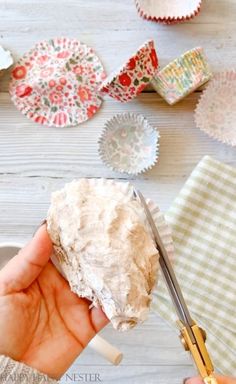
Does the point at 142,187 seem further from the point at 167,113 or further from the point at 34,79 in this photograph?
the point at 34,79

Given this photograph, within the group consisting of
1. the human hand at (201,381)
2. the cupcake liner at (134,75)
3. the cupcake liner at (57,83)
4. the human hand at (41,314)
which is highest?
the cupcake liner at (134,75)

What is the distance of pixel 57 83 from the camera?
94 cm

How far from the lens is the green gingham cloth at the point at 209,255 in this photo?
0.86 m

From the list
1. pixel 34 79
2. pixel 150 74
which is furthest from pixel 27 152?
pixel 150 74

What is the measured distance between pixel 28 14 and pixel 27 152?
232 mm

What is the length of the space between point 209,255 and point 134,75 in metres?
0.29

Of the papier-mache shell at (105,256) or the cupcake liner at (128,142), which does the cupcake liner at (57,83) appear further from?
the papier-mache shell at (105,256)

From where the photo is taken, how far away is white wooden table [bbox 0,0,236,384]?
0.89 meters

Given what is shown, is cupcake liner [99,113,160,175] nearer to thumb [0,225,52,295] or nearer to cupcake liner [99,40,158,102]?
cupcake liner [99,40,158,102]

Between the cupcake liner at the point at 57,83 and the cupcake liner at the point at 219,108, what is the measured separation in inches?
6.6

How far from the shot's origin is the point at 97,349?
0.81 meters

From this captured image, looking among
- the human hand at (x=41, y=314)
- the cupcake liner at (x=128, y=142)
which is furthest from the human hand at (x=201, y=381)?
the cupcake liner at (x=128, y=142)

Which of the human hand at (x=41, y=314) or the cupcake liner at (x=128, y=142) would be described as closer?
the human hand at (x=41, y=314)

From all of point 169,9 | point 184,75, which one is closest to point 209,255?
point 184,75
